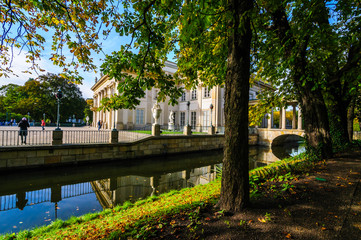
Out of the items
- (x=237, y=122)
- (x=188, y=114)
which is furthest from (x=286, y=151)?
(x=237, y=122)

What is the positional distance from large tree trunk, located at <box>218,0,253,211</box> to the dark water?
14.0 feet

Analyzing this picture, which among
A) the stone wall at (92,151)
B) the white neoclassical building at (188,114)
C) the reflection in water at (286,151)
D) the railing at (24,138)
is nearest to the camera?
the stone wall at (92,151)

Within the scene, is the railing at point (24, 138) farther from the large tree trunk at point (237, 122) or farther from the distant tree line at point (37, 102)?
the distant tree line at point (37, 102)

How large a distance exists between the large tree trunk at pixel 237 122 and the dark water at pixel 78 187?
4.26m

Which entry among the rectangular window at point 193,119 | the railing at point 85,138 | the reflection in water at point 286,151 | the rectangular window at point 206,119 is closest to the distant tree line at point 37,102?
the railing at point 85,138

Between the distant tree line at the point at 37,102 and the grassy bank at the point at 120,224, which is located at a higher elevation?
the distant tree line at the point at 37,102

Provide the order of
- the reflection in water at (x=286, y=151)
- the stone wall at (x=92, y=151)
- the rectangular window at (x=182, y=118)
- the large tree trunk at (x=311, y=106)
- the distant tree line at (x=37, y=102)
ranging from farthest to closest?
the distant tree line at (x=37, y=102), the rectangular window at (x=182, y=118), the reflection in water at (x=286, y=151), the stone wall at (x=92, y=151), the large tree trunk at (x=311, y=106)

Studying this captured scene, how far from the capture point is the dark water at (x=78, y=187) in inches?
186

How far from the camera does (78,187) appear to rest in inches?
264

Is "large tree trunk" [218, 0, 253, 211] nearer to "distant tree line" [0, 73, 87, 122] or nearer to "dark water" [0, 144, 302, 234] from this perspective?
"dark water" [0, 144, 302, 234]

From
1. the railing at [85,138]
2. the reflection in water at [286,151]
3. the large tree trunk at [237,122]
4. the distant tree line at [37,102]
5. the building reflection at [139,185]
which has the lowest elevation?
the reflection in water at [286,151]

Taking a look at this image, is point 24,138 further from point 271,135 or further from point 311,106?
point 271,135

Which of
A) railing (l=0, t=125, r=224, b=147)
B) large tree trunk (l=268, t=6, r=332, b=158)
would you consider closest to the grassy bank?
large tree trunk (l=268, t=6, r=332, b=158)

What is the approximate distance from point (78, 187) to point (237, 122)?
7.05 meters
